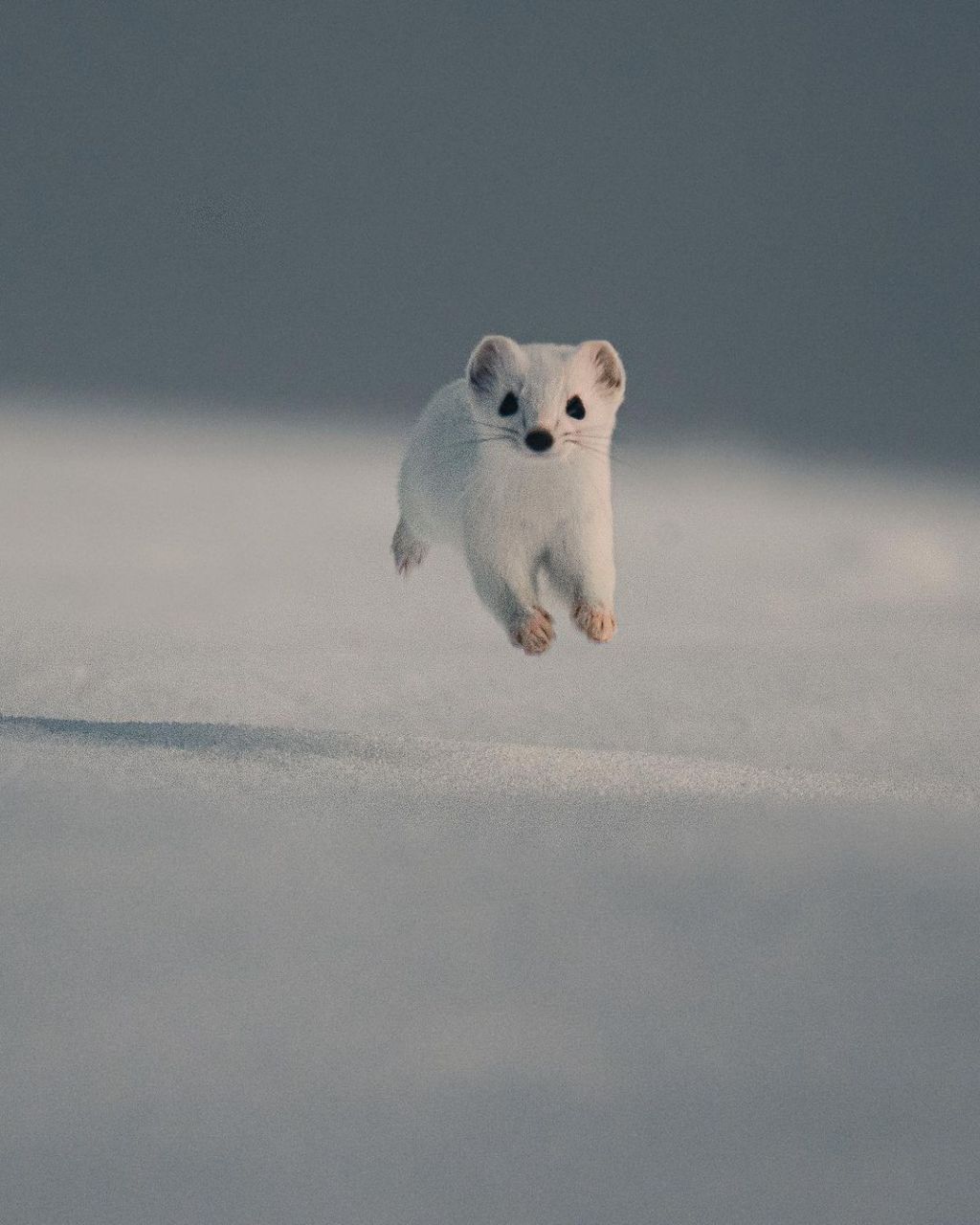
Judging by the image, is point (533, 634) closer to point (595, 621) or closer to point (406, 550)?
point (595, 621)

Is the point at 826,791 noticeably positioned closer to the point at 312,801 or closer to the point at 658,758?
the point at 658,758

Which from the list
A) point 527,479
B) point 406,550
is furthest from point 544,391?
point 406,550

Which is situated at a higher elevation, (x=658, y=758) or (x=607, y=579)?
(x=607, y=579)

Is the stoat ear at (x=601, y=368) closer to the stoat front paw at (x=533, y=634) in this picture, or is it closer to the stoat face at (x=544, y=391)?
the stoat face at (x=544, y=391)

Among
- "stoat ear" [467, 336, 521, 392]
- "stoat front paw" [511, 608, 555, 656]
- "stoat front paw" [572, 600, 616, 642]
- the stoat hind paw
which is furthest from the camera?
the stoat hind paw

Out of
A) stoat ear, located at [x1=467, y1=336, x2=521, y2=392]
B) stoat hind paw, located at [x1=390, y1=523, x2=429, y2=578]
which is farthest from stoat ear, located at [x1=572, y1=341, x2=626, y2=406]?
stoat hind paw, located at [x1=390, y1=523, x2=429, y2=578]

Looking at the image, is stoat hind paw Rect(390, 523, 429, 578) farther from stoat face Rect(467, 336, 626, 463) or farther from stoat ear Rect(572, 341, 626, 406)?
stoat ear Rect(572, 341, 626, 406)

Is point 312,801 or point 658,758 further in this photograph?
point 658,758

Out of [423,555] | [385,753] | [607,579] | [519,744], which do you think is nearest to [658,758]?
[519,744]
